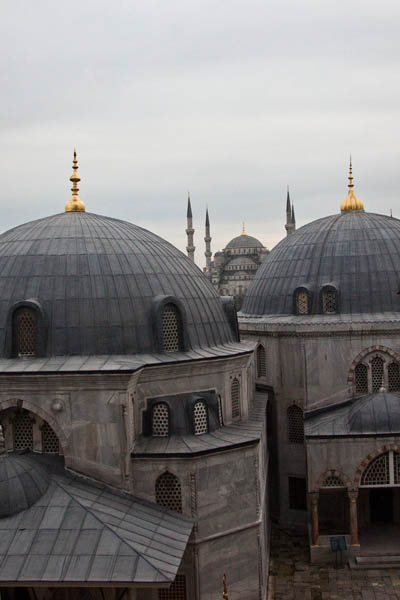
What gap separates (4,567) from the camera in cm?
1551

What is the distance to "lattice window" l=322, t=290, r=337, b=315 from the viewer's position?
29.4m

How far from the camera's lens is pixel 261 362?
3092cm

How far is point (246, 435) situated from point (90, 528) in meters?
6.56

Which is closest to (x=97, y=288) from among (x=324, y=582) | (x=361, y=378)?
(x=361, y=378)

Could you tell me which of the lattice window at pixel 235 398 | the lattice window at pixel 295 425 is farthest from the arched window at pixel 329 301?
the lattice window at pixel 235 398

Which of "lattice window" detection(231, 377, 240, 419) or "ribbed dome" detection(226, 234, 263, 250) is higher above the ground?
"ribbed dome" detection(226, 234, 263, 250)

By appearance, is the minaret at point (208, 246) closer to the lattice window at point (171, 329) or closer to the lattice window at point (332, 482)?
the lattice window at point (332, 482)

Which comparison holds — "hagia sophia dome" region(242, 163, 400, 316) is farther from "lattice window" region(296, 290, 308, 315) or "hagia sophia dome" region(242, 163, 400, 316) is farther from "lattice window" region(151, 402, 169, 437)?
"lattice window" region(151, 402, 169, 437)

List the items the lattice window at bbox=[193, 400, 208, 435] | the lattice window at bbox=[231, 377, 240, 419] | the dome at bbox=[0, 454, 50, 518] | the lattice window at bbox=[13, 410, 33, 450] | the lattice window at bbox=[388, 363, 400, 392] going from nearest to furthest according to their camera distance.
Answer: the dome at bbox=[0, 454, 50, 518]
the lattice window at bbox=[13, 410, 33, 450]
the lattice window at bbox=[193, 400, 208, 435]
the lattice window at bbox=[231, 377, 240, 419]
the lattice window at bbox=[388, 363, 400, 392]

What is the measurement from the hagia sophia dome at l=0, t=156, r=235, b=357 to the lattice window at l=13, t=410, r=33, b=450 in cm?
204

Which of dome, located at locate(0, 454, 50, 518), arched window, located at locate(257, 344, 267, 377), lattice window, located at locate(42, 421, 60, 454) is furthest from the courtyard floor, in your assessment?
dome, located at locate(0, 454, 50, 518)

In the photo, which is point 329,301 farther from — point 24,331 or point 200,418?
point 24,331

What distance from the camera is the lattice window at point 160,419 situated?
21.0 meters

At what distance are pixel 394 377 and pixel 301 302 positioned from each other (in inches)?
206
